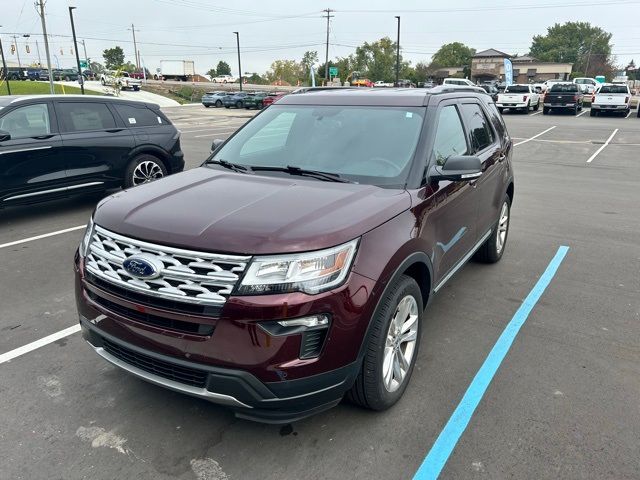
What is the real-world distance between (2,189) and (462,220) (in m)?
5.96

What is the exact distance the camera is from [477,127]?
15.3 ft

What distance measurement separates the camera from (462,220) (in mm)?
3951

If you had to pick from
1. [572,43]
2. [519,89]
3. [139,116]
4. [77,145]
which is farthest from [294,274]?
[572,43]

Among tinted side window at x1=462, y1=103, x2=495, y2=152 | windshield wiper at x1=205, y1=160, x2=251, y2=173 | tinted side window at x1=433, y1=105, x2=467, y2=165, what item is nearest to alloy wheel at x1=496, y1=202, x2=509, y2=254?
tinted side window at x1=462, y1=103, x2=495, y2=152

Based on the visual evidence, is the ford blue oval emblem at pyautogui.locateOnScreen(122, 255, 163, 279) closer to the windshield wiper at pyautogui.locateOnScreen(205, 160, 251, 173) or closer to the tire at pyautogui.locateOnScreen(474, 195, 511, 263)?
the windshield wiper at pyautogui.locateOnScreen(205, 160, 251, 173)

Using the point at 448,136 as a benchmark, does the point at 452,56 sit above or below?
above

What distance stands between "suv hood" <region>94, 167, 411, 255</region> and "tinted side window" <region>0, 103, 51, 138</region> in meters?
4.65

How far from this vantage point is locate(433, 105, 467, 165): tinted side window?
3634 mm

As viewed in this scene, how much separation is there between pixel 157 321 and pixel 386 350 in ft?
4.16

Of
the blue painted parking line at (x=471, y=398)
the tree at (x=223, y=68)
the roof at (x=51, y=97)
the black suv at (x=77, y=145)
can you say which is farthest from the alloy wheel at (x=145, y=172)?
the tree at (x=223, y=68)

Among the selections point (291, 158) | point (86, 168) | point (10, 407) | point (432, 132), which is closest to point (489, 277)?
point (432, 132)

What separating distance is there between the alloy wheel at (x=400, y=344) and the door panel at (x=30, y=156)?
5.99 m

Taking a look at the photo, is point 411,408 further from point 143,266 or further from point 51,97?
point 51,97

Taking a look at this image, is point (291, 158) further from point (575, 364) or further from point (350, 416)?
point (575, 364)
